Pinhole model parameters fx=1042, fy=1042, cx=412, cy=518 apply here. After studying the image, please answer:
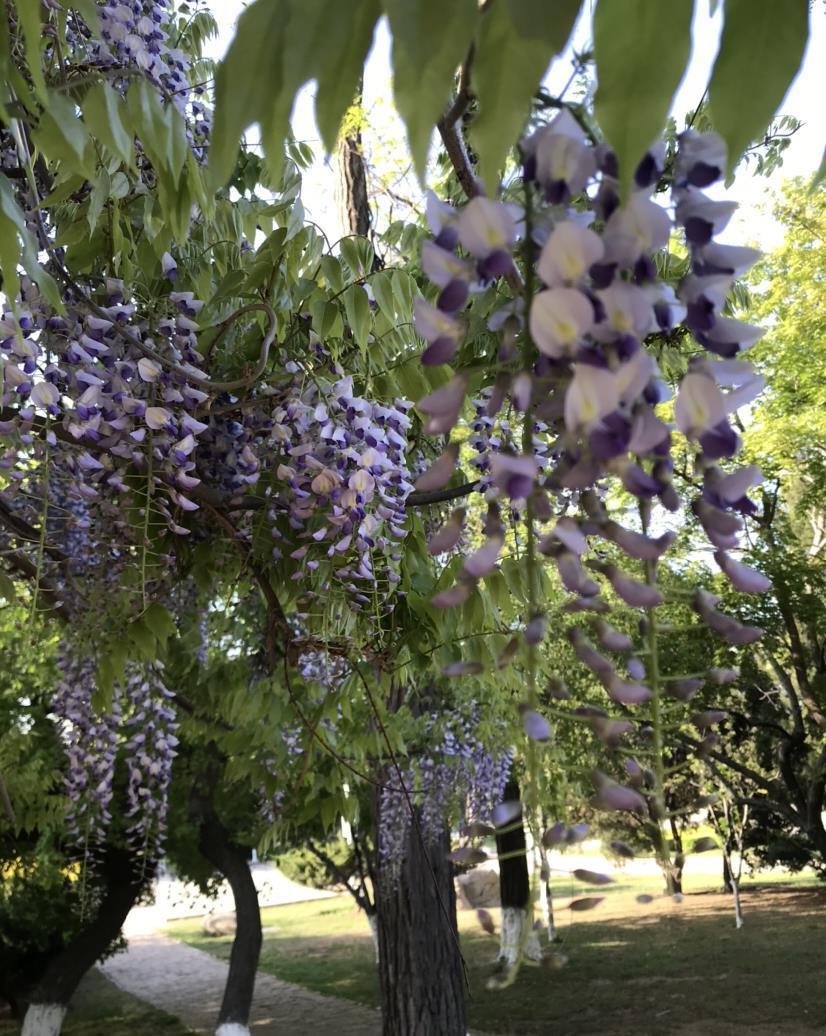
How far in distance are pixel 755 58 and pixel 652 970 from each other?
517 inches

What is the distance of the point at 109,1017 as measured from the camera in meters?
12.7

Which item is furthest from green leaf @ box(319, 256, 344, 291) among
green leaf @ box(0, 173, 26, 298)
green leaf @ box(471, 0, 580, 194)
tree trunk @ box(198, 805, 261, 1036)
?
tree trunk @ box(198, 805, 261, 1036)

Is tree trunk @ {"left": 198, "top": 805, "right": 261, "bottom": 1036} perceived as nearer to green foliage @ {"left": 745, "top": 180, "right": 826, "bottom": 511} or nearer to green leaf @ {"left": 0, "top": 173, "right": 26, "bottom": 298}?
green foliage @ {"left": 745, "top": 180, "right": 826, "bottom": 511}

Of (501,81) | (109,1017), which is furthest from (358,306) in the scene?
(109,1017)

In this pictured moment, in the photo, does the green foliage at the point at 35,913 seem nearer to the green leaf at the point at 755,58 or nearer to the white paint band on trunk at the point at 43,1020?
the white paint band on trunk at the point at 43,1020

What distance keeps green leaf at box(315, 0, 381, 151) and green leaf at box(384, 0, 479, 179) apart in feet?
0.18

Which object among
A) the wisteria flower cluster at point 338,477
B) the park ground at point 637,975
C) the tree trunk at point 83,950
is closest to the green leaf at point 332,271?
the wisteria flower cluster at point 338,477

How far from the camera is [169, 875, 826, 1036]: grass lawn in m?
9.68

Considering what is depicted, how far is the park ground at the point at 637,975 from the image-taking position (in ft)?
31.9

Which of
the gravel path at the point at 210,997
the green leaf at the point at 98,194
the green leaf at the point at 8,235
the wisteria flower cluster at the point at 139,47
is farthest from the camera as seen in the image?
the gravel path at the point at 210,997

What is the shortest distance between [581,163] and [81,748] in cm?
368

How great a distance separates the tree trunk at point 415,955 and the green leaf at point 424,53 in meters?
5.57

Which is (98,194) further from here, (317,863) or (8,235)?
(317,863)

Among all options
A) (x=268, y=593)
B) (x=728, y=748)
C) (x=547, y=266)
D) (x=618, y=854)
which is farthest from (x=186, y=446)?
(x=728, y=748)
